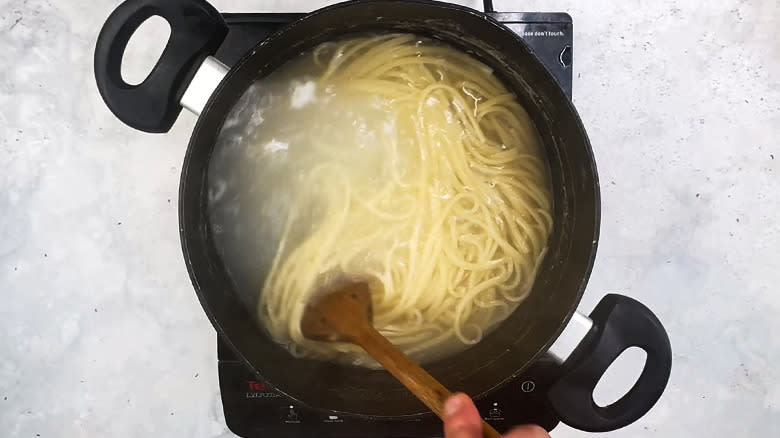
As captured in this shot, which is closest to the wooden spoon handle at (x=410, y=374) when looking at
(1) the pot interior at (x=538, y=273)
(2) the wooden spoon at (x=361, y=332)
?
(2) the wooden spoon at (x=361, y=332)

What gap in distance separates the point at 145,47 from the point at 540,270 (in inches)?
44.8

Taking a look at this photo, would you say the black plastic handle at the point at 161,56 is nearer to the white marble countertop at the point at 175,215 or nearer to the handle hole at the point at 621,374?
the white marble countertop at the point at 175,215

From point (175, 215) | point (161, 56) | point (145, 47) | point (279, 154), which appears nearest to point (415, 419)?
point (279, 154)

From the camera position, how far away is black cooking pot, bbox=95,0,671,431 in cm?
129

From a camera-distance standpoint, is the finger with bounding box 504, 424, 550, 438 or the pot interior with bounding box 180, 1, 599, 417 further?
the finger with bounding box 504, 424, 550, 438

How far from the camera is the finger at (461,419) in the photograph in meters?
1.00

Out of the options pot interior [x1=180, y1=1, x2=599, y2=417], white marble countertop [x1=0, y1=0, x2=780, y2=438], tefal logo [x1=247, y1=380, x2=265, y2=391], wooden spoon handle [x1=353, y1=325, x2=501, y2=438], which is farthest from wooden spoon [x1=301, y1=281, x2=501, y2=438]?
white marble countertop [x1=0, y1=0, x2=780, y2=438]

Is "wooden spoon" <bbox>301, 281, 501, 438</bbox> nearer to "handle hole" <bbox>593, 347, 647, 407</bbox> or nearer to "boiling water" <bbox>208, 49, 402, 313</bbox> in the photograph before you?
"boiling water" <bbox>208, 49, 402, 313</bbox>

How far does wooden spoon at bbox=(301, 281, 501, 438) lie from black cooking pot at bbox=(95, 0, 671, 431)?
117 millimetres

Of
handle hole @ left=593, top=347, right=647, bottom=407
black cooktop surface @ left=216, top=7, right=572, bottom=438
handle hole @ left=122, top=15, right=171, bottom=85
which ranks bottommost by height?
handle hole @ left=593, top=347, right=647, bottom=407

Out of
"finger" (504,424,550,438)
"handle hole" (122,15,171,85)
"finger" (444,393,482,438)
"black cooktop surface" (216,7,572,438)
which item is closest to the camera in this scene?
"finger" (444,393,482,438)

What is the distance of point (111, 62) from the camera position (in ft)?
4.38

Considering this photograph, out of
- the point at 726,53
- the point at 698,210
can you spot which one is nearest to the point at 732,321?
the point at 698,210

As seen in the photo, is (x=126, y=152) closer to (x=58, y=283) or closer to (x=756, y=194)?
(x=58, y=283)
